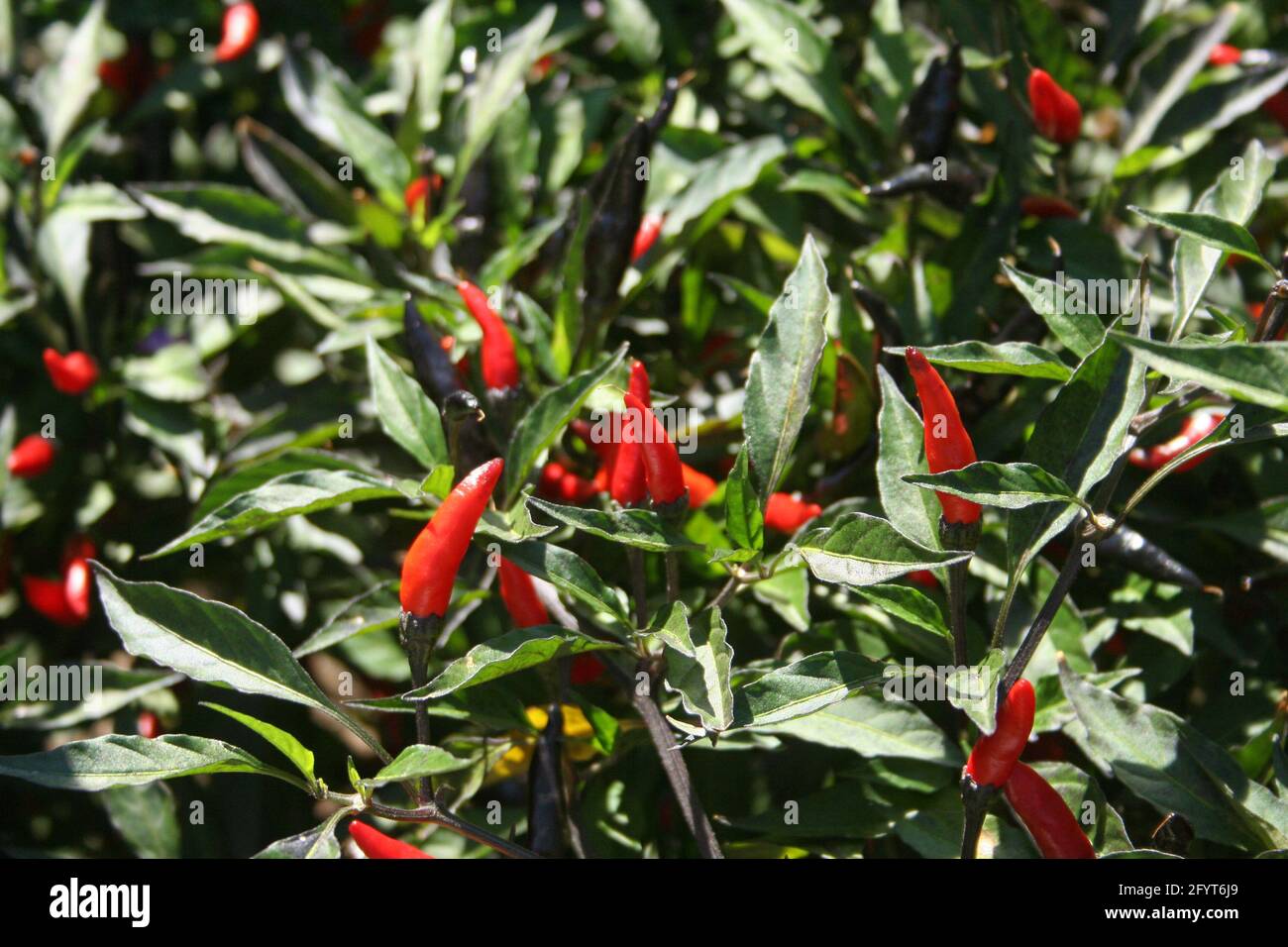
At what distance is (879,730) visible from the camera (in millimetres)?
1361

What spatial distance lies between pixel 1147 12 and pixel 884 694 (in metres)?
1.22

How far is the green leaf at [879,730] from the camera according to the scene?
53.1 inches

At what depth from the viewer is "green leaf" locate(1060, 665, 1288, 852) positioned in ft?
4.12

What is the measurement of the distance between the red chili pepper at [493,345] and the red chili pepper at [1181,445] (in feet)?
2.56

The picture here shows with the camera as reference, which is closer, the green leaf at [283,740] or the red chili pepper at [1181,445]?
the green leaf at [283,740]

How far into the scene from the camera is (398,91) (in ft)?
7.18

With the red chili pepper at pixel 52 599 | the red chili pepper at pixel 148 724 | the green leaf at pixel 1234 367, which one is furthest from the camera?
the red chili pepper at pixel 52 599

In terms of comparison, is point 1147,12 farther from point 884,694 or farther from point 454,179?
point 884,694

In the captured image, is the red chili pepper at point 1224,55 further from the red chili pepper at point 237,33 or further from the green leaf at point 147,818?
the green leaf at point 147,818

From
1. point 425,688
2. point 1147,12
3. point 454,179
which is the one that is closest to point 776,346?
point 425,688

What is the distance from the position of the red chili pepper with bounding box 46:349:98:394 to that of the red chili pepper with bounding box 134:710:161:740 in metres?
0.52

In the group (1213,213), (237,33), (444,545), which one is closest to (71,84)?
(237,33)

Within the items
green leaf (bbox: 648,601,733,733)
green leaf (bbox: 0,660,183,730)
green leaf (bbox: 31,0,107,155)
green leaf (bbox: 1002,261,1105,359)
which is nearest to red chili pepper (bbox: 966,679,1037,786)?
green leaf (bbox: 648,601,733,733)

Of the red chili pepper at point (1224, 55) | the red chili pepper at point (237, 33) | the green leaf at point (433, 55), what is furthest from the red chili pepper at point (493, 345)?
the red chili pepper at point (1224, 55)
